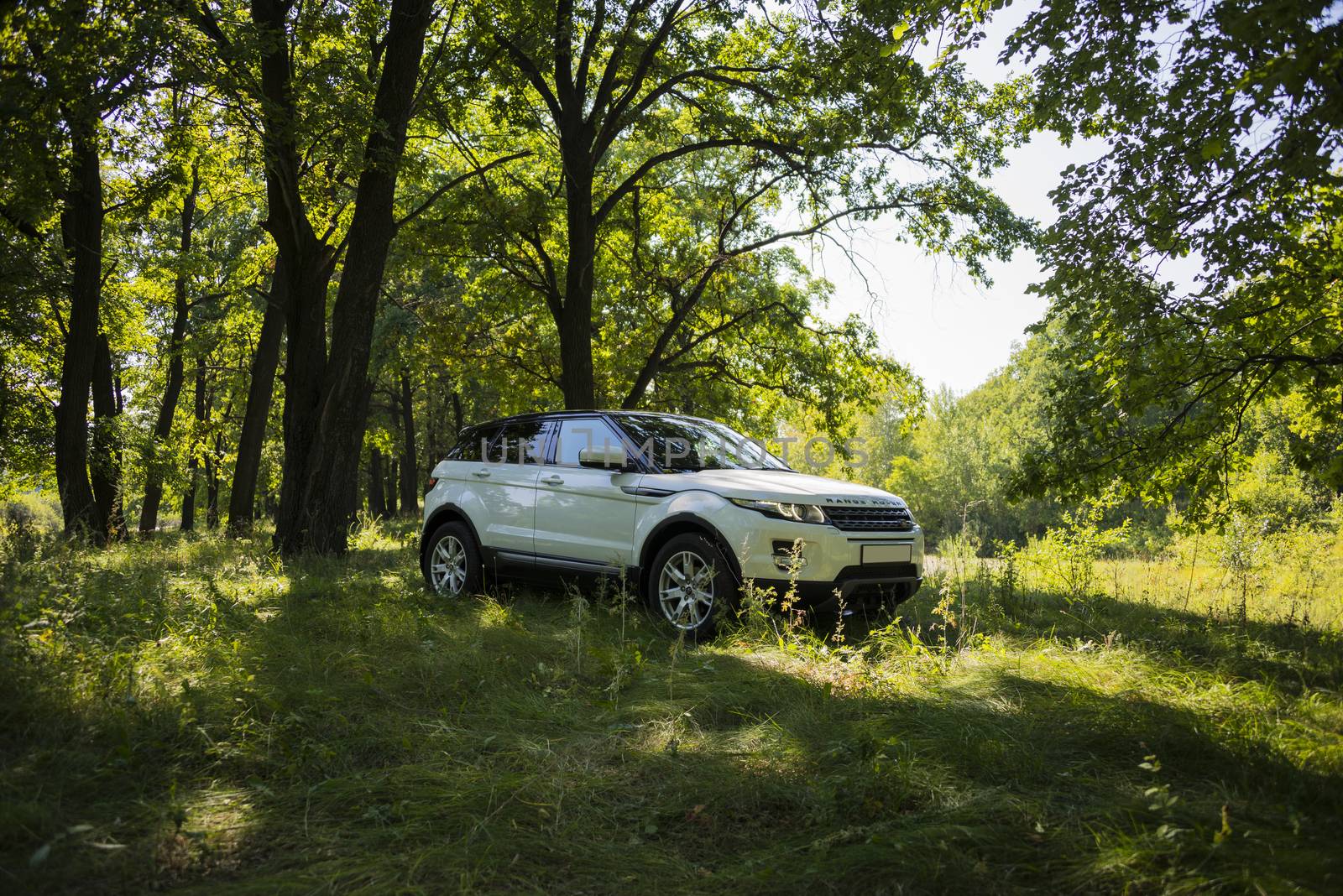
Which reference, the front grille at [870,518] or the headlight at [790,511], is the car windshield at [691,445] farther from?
the front grille at [870,518]

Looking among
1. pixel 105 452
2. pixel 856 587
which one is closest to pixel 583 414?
pixel 856 587

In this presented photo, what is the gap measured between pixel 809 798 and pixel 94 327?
14881 millimetres

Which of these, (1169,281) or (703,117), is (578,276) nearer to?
(703,117)

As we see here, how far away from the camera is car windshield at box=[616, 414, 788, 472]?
7.40m

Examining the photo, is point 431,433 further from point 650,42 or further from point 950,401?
point 950,401

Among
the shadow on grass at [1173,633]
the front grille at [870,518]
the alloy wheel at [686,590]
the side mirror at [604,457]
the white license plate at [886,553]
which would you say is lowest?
the shadow on grass at [1173,633]

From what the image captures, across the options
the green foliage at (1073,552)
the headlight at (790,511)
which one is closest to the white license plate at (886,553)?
the headlight at (790,511)

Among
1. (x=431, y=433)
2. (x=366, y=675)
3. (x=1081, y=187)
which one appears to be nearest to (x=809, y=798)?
(x=366, y=675)

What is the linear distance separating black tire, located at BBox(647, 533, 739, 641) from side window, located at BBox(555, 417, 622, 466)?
144 centimetres

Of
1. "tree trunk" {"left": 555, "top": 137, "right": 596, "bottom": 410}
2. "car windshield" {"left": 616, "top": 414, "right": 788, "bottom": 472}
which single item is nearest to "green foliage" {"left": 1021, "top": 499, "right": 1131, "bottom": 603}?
"car windshield" {"left": 616, "top": 414, "right": 788, "bottom": 472}

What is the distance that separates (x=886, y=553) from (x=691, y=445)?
2.00 meters

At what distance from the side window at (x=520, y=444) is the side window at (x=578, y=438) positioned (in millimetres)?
243

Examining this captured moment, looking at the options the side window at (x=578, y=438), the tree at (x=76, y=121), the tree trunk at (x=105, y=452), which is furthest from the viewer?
the tree trunk at (x=105, y=452)

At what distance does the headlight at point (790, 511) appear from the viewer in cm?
622
